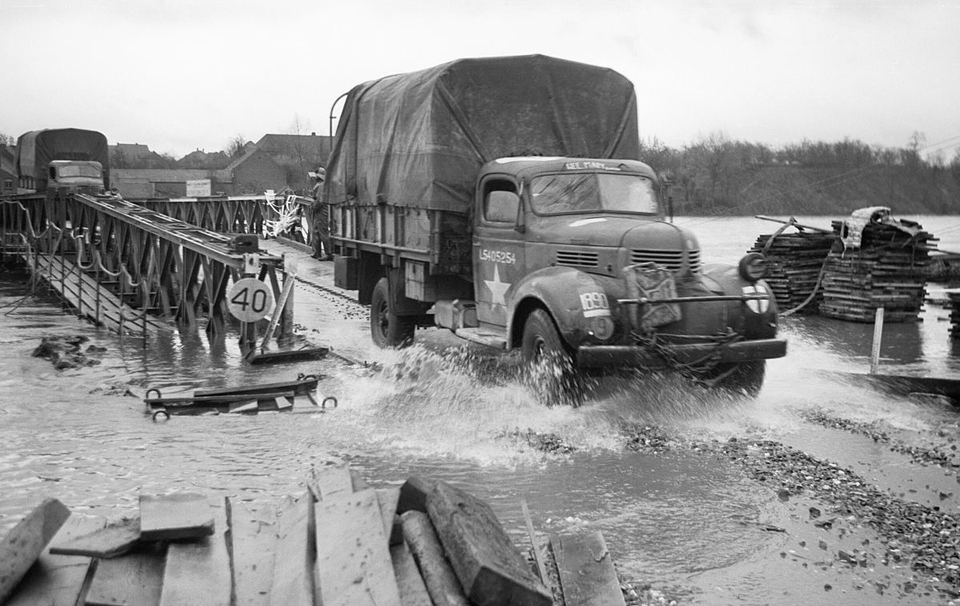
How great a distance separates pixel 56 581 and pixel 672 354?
5.94 meters

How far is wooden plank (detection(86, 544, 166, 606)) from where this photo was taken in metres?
4.06

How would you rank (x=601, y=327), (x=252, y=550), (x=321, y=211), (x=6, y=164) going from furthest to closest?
(x=6, y=164) → (x=321, y=211) → (x=601, y=327) → (x=252, y=550)

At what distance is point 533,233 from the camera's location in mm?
10211

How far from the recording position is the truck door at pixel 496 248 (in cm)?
1048

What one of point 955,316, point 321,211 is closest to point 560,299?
point 321,211

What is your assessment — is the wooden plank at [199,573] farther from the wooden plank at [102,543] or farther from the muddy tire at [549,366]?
the muddy tire at [549,366]

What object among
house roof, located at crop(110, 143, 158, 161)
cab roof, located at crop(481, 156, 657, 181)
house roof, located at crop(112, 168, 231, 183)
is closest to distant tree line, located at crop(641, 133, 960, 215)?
cab roof, located at crop(481, 156, 657, 181)

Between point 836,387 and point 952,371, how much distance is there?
7.93ft

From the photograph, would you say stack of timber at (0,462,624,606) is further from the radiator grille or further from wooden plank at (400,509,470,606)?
the radiator grille

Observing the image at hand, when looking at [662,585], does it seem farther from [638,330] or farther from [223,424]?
[223,424]

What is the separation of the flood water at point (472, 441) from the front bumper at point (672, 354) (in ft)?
1.95

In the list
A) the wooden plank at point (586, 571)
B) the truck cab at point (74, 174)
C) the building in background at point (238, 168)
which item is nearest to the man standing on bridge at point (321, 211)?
the wooden plank at point (586, 571)

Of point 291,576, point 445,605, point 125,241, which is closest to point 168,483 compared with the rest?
point 291,576

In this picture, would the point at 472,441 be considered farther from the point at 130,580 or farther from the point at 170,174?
the point at 170,174
